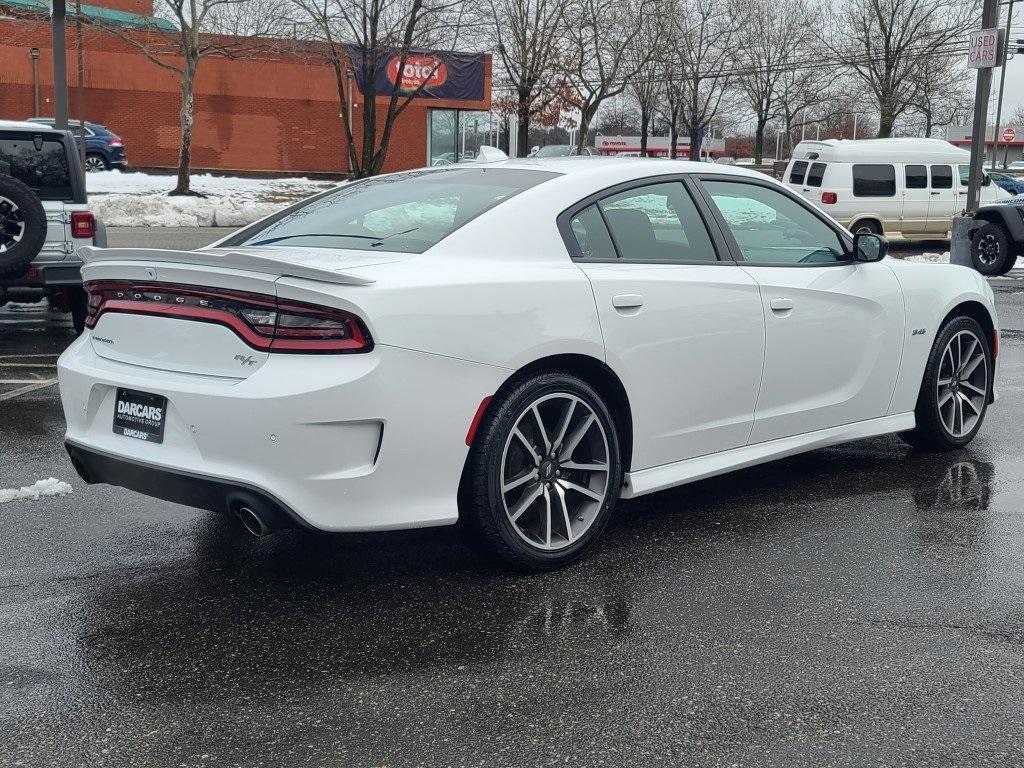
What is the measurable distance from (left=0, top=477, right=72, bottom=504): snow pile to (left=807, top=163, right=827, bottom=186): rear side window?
2000 cm

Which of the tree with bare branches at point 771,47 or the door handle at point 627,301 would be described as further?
the tree with bare branches at point 771,47

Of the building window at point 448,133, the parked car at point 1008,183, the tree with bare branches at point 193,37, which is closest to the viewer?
the tree with bare branches at point 193,37

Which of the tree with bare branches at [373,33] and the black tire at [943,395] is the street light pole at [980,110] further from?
the tree with bare branches at [373,33]

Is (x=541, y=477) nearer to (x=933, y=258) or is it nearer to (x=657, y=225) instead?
(x=657, y=225)

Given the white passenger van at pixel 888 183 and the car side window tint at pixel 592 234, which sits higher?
the white passenger van at pixel 888 183

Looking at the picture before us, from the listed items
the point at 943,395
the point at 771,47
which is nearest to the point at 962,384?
the point at 943,395

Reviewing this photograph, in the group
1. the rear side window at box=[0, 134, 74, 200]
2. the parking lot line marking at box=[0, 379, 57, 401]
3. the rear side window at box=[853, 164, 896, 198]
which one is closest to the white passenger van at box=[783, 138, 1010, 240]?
the rear side window at box=[853, 164, 896, 198]

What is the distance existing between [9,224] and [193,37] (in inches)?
943

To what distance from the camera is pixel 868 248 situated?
5.41 m

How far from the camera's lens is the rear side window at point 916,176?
23.2m

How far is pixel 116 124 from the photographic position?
41.4 m

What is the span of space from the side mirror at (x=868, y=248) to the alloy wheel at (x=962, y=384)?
2.57ft

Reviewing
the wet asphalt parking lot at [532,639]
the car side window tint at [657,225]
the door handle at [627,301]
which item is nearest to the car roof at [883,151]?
the wet asphalt parking lot at [532,639]

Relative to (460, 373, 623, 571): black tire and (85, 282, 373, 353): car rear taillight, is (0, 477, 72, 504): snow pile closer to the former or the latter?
(85, 282, 373, 353): car rear taillight
